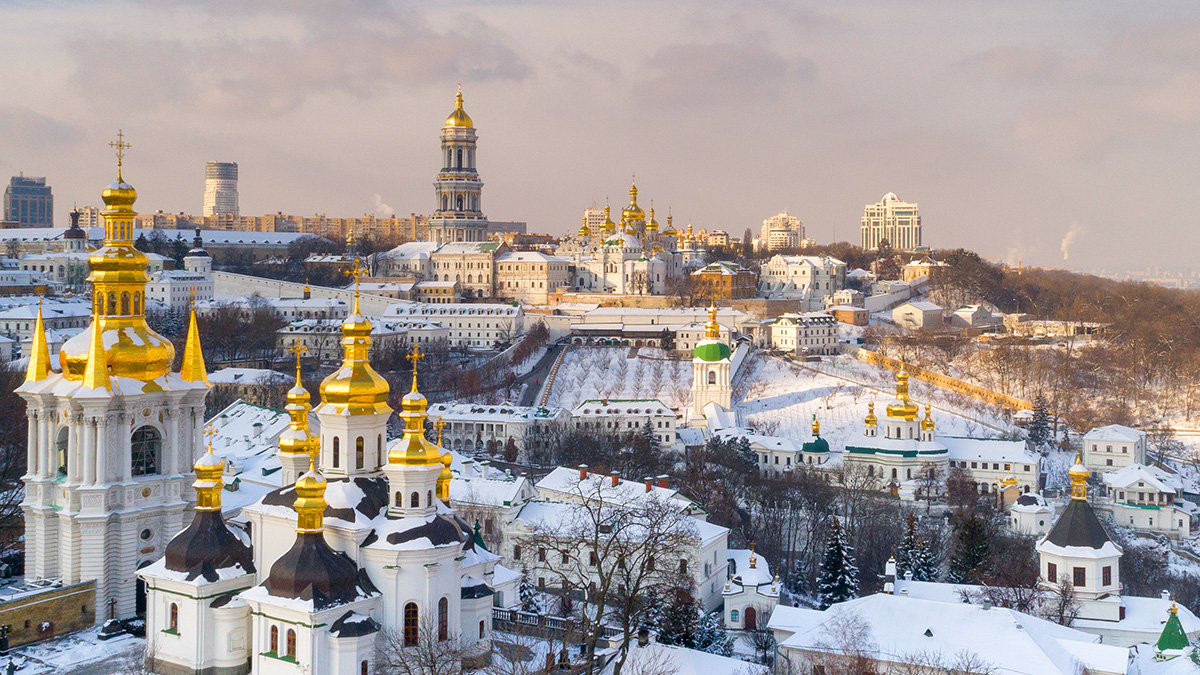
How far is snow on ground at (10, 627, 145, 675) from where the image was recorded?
21.2m

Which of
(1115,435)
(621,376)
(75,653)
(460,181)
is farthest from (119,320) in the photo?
(460,181)

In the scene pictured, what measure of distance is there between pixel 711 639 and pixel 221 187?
599 feet

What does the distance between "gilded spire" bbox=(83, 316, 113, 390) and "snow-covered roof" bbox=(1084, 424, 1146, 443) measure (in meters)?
36.2

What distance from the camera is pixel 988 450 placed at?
45.3 metres

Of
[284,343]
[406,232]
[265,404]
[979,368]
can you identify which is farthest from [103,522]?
[406,232]

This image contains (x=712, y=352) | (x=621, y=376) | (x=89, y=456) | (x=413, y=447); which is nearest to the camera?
(x=413, y=447)

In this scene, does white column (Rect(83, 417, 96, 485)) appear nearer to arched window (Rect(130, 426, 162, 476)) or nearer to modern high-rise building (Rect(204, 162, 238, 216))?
arched window (Rect(130, 426, 162, 476))

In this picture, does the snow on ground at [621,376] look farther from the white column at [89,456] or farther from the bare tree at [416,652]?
the bare tree at [416,652]

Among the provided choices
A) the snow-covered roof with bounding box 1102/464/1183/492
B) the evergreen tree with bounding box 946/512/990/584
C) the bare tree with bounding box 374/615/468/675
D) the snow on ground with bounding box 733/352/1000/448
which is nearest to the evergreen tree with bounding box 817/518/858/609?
the evergreen tree with bounding box 946/512/990/584

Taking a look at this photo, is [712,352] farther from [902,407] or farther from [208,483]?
[208,483]

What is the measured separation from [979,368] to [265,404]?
3178 cm

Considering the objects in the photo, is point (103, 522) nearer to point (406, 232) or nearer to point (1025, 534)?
point (1025, 534)

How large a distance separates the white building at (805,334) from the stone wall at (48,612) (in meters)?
44.2

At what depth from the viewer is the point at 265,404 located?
4847 centimetres
